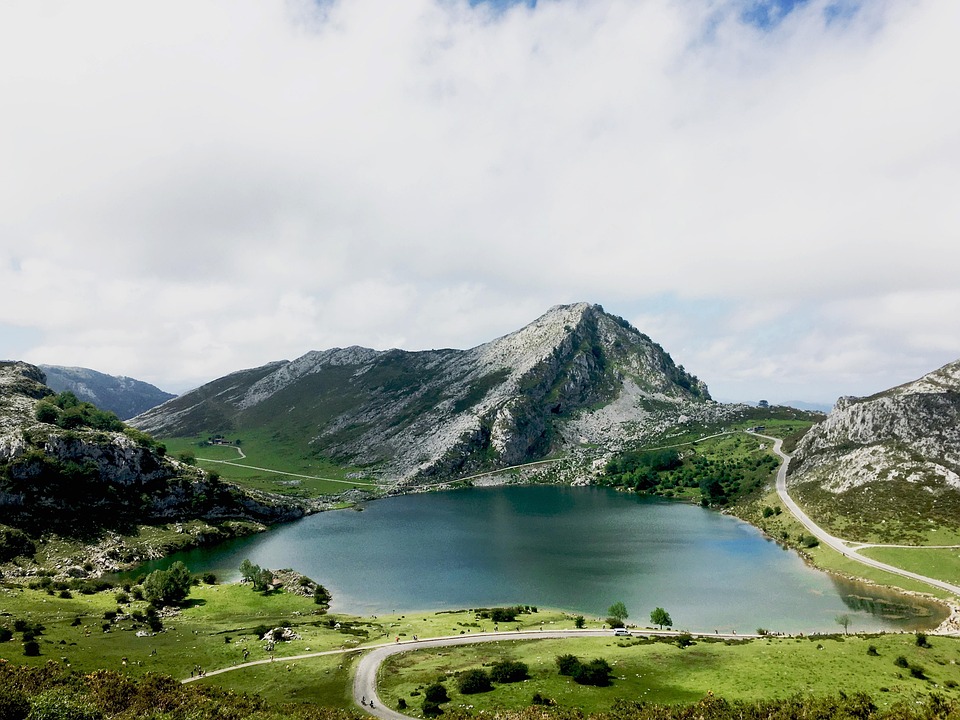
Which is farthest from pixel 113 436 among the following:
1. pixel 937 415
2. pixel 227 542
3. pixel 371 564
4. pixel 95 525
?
pixel 937 415

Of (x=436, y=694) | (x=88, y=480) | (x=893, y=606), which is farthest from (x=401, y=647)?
(x=88, y=480)

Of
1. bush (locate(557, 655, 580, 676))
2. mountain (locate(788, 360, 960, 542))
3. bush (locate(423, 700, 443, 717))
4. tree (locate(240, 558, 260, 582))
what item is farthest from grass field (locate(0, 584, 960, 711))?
mountain (locate(788, 360, 960, 542))

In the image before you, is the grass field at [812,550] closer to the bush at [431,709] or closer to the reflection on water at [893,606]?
the reflection on water at [893,606]

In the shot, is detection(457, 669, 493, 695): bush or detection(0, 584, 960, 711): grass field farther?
detection(457, 669, 493, 695): bush

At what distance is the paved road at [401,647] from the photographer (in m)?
46.2

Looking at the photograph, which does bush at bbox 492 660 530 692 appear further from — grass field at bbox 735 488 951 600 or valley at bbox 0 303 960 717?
grass field at bbox 735 488 951 600

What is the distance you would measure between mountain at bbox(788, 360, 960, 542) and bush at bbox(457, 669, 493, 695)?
105m

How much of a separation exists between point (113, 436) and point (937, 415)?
235 m

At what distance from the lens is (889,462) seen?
132m

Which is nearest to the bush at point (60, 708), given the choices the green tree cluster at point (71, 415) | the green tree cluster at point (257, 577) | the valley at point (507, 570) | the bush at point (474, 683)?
the valley at point (507, 570)

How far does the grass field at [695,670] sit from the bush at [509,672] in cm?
97

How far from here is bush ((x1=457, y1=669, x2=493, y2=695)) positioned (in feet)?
155

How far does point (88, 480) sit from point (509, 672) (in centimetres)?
13224

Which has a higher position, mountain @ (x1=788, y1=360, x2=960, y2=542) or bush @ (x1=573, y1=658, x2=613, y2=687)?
mountain @ (x1=788, y1=360, x2=960, y2=542)
